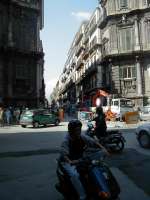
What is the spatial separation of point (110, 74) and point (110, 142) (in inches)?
1284

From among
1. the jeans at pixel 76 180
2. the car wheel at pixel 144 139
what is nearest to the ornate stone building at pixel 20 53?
the car wheel at pixel 144 139

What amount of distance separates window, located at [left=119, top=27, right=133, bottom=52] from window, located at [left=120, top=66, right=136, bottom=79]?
7.21 feet

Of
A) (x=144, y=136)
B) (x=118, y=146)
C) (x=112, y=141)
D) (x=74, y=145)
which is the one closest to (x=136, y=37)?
(x=144, y=136)

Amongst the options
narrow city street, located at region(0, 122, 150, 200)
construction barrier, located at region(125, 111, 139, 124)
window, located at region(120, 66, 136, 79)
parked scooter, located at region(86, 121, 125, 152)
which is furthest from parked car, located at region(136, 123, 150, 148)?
window, located at region(120, 66, 136, 79)

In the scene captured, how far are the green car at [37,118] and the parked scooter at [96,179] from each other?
909 inches

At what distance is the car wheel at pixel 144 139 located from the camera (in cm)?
1353

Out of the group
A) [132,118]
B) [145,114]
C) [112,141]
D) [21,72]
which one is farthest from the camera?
[21,72]

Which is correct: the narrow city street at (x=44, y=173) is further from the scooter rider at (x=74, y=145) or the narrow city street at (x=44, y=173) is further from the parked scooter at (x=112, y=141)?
the scooter rider at (x=74, y=145)

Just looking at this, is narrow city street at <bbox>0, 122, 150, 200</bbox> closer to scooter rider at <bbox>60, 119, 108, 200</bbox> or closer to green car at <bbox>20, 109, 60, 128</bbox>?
scooter rider at <bbox>60, 119, 108, 200</bbox>

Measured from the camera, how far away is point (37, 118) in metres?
28.6

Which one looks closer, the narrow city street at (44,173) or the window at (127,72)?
the narrow city street at (44,173)

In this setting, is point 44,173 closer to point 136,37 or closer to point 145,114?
point 145,114

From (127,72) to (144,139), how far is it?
30401mm

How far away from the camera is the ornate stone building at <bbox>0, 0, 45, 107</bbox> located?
39.4 m
